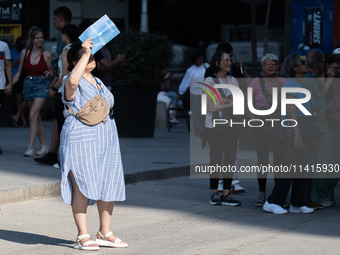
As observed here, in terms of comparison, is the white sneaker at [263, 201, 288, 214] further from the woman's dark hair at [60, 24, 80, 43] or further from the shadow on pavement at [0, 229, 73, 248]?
the woman's dark hair at [60, 24, 80, 43]

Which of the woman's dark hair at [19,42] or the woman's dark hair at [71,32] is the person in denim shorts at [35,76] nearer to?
the woman's dark hair at [71,32]

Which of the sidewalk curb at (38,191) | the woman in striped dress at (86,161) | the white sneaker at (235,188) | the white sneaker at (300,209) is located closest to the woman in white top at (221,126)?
the white sneaker at (300,209)

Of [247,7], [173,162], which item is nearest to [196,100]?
[173,162]

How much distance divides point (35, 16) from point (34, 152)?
37.4 ft

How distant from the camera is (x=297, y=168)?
6.58 metres

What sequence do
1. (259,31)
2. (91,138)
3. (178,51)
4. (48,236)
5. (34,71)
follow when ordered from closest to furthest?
(91,138) < (48,236) < (34,71) < (178,51) < (259,31)

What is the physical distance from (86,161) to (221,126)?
93.1 inches

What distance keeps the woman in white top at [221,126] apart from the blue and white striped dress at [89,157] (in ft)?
6.83

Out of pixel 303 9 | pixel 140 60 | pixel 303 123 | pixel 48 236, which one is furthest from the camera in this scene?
pixel 303 9

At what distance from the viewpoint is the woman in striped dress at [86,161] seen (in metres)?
4.87

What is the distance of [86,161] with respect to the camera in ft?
16.0

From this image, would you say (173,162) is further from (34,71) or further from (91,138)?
(91,138)

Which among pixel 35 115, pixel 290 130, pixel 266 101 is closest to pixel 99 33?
pixel 290 130

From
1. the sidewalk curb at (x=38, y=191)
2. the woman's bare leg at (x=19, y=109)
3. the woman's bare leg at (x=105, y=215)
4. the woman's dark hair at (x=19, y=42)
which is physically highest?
the woman's dark hair at (x=19, y=42)
